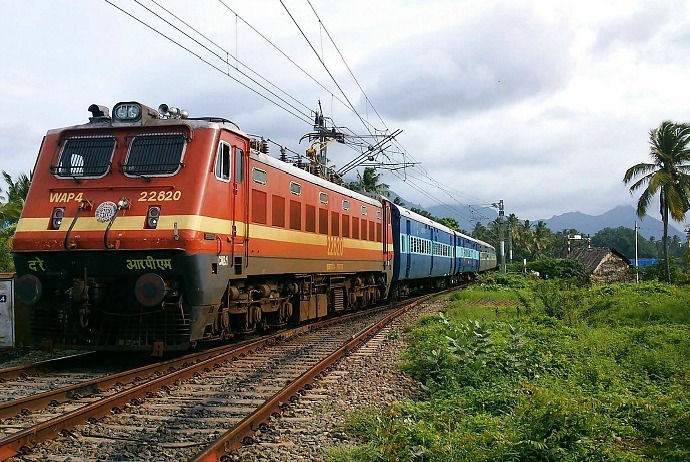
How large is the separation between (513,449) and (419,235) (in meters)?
22.3

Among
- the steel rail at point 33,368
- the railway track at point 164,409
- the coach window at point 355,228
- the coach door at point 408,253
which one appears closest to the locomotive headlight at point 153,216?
the railway track at point 164,409

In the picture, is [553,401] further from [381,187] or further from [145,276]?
[381,187]

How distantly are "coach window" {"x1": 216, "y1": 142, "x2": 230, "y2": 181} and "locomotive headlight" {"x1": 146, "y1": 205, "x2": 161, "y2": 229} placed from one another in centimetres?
108

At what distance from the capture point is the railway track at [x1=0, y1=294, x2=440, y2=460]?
5.52 m

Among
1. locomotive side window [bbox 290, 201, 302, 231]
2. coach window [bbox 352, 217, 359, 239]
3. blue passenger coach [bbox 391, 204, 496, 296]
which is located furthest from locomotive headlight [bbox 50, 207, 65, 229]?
blue passenger coach [bbox 391, 204, 496, 296]

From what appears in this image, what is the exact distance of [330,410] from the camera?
6.95m

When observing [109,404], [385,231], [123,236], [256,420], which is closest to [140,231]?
[123,236]

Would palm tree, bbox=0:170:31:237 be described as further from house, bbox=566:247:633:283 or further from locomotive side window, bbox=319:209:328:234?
house, bbox=566:247:633:283

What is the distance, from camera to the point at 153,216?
9188 millimetres

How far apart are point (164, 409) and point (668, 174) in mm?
33542

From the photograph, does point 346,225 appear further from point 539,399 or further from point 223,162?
point 539,399

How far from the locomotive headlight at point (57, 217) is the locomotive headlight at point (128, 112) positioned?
68.3 inches

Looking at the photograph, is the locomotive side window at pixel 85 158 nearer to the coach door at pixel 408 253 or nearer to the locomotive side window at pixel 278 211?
the locomotive side window at pixel 278 211

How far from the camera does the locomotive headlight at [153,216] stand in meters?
9.12
